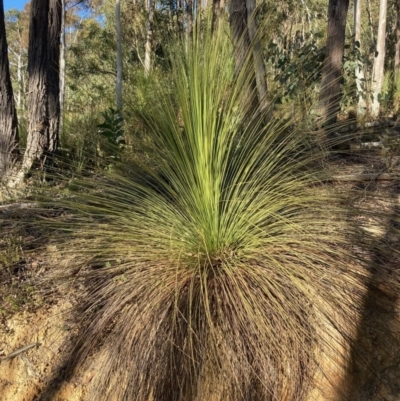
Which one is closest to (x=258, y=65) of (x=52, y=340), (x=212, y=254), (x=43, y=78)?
(x=212, y=254)

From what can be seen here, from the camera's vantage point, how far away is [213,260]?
1.96 m

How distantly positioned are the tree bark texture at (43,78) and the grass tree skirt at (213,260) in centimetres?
236

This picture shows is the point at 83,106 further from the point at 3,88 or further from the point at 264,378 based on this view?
the point at 264,378

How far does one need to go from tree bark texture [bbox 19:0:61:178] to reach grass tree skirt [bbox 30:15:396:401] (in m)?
2.36

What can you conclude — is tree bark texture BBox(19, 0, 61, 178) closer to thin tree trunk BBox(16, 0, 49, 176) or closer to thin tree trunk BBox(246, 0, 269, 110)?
thin tree trunk BBox(16, 0, 49, 176)

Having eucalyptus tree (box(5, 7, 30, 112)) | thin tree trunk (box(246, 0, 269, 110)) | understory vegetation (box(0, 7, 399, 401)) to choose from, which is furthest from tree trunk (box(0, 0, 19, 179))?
eucalyptus tree (box(5, 7, 30, 112))

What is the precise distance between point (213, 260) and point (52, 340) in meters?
1.03

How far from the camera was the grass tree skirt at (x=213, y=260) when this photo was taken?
1.75 metres

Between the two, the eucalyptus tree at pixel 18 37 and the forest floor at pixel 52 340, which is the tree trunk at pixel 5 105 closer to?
the forest floor at pixel 52 340

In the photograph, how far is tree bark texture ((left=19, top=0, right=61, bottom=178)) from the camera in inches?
167

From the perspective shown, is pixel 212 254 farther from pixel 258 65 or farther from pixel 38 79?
pixel 38 79

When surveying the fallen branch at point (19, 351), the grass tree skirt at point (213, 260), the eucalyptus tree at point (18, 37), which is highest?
the eucalyptus tree at point (18, 37)

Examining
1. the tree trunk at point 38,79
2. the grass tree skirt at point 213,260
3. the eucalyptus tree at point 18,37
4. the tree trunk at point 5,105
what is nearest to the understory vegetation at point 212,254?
the grass tree skirt at point 213,260

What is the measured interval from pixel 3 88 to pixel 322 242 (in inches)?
146
